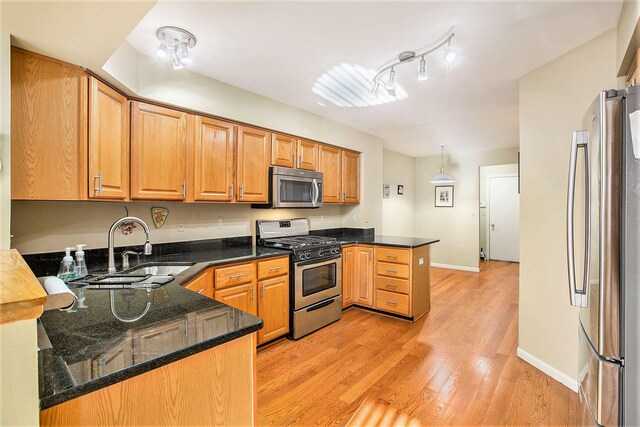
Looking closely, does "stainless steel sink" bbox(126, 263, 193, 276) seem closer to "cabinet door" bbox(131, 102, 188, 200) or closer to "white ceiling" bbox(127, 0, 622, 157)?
"cabinet door" bbox(131, 102, 188, 200)

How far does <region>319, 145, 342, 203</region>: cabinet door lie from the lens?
3891mm

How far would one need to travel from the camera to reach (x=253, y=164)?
305 centimetres

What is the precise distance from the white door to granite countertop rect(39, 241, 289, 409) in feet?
24.6

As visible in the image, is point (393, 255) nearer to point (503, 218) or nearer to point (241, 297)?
point (241, 297)


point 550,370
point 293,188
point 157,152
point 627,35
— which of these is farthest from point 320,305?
point 627,35

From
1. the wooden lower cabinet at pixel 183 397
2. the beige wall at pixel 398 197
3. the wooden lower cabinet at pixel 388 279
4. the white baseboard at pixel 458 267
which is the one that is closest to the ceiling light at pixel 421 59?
the wooden lower cabinet at pixel 388 279

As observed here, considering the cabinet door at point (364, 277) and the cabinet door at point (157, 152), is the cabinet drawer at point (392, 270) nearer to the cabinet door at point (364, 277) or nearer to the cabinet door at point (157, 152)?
the cabinet door at point (364, 277)

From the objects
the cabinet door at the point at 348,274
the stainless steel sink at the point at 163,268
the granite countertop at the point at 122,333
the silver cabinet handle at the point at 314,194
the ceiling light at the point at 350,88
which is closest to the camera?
the granite countertop at the point at 122,333

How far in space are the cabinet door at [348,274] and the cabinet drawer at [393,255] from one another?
0.33 m

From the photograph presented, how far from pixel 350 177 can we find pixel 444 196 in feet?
10.2

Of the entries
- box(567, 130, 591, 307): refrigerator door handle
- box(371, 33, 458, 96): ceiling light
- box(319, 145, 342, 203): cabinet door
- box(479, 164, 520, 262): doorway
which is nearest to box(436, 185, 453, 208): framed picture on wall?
box(479, 164, 520, 262): doorway

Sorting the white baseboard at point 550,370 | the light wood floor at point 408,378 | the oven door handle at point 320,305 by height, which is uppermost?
the oven door handle at point 320,305

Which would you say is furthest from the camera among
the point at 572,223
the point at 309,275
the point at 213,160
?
the point at 309,275

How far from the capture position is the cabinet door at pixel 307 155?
356 cm
